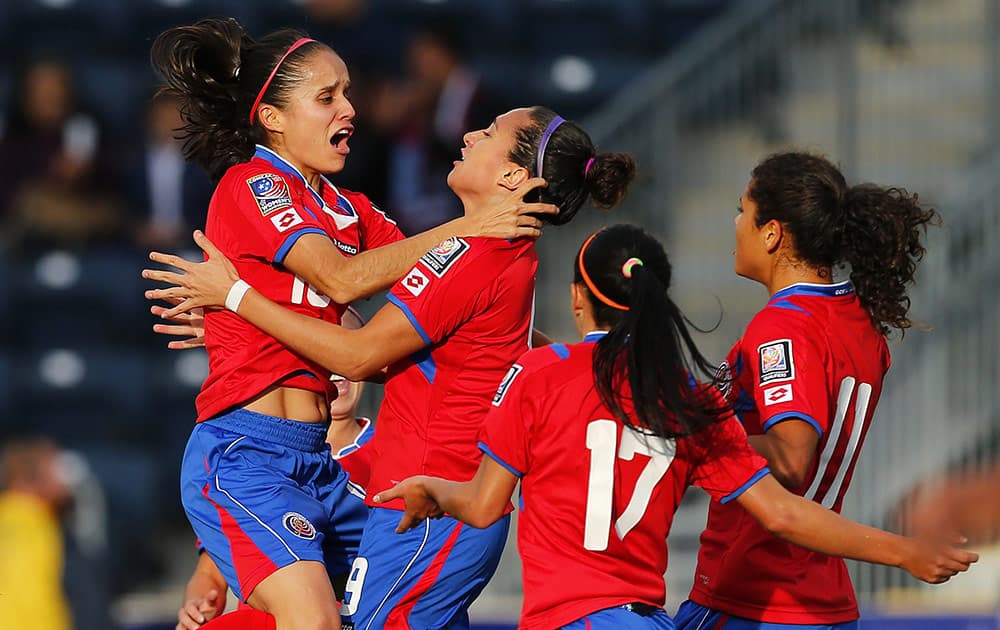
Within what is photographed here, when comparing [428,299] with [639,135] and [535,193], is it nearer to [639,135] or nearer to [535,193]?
[535,193]

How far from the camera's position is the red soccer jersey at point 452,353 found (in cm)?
366

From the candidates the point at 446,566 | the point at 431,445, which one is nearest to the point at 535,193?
the point at 431,445

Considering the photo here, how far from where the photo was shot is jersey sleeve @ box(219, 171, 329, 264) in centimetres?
378

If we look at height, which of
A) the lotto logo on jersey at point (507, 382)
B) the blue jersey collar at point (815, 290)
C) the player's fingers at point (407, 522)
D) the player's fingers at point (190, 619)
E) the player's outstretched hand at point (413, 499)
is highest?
the blue jersey collar at point (815, 290)

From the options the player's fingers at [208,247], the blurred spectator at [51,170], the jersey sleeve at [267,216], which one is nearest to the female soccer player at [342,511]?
the player's fingers at [208,247]

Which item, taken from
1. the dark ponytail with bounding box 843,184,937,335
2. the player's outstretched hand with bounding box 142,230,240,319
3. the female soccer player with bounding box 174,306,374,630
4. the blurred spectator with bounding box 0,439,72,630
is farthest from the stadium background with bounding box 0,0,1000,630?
the dark ponytail with bounding box 843,184,937,335

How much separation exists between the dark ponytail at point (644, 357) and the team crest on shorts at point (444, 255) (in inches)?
18.9

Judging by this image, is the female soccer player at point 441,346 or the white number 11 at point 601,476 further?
the female soccer player at point 441,346

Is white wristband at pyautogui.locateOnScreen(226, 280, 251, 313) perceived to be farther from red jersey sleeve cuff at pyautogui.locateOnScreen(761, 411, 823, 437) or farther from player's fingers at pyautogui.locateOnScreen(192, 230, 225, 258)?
red jersey sleeve cuff at pyautogui.locateOnScreen(761, 411, 823, 437)

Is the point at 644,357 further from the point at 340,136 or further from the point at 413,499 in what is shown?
the point at 340,136

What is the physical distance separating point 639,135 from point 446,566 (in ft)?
16.7

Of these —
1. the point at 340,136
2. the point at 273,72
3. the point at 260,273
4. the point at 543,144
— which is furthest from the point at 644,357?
the point at 273,72

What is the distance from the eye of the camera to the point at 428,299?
3.64 m

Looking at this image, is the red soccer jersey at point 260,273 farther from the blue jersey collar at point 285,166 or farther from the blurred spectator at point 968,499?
the blurred spectator at point 968,499
